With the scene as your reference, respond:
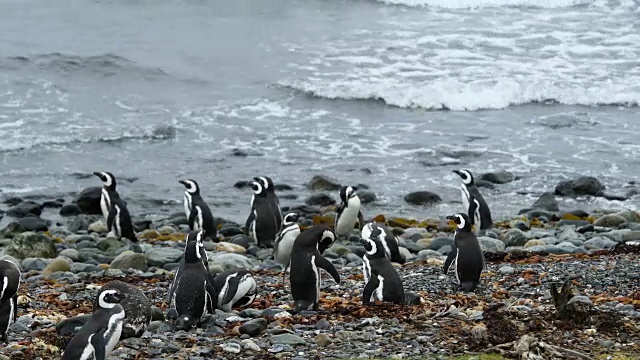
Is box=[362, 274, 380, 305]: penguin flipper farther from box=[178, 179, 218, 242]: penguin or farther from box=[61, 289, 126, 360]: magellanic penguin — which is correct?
box=[178, 179, 218, 242]: penguin

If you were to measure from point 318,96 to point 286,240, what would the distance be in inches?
529

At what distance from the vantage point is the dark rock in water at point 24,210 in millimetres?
17406

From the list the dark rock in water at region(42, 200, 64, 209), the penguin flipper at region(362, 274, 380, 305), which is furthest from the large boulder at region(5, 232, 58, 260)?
the penguin flipper at region(362, 274, 380, 305)

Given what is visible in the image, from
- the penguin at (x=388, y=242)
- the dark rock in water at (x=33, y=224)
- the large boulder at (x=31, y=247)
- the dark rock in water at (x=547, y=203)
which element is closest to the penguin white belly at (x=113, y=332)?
the penguin at (x=388, y=242)

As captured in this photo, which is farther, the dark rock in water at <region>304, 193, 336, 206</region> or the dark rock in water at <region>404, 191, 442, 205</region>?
the dark rock in water at <region>404, 191, 442, 205</region>

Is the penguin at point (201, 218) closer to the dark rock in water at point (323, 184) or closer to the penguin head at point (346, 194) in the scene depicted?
the penguin head at point (346, 194)

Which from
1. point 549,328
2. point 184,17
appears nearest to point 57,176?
point 549,328

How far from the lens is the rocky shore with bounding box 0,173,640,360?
797cm

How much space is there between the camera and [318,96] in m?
26.3

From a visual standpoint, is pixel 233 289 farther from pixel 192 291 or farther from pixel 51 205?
pixel 51 205

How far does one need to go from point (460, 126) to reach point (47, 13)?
16805mm

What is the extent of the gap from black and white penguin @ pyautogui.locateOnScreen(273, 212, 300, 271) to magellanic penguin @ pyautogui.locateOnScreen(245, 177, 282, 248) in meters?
1.50

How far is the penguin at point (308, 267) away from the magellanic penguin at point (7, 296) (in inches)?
101

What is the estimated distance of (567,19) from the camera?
3419 centimetres
